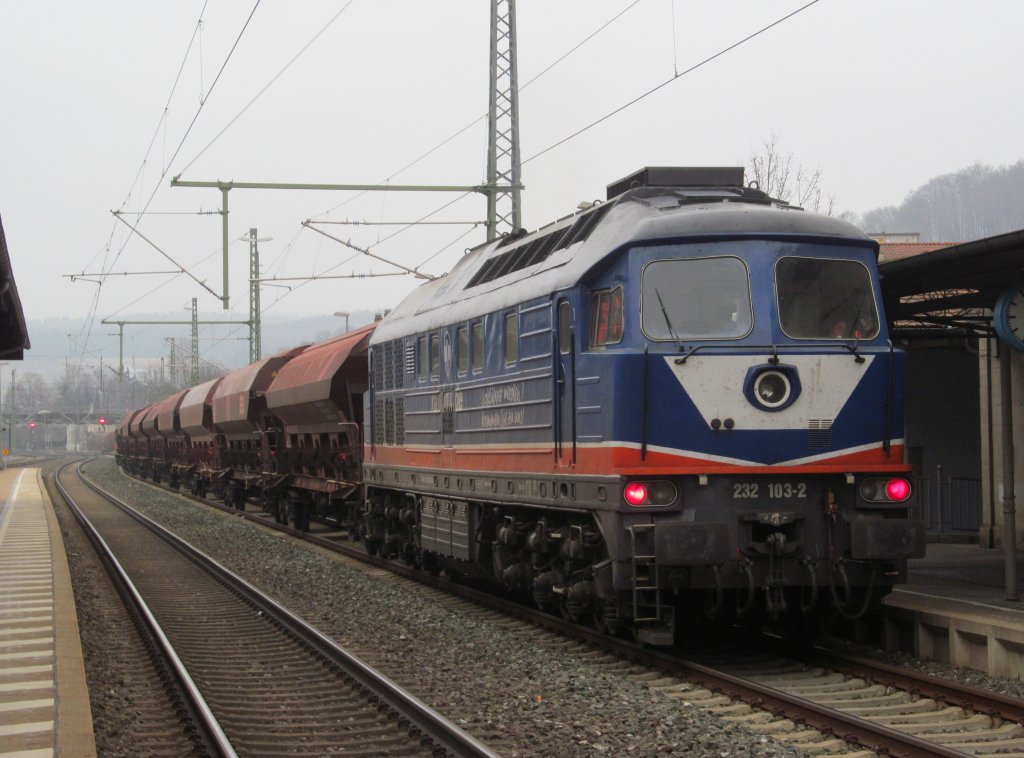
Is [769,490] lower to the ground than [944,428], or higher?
lower

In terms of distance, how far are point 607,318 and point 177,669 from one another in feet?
15.9

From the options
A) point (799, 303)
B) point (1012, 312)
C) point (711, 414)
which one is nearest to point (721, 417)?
point (711, 414)

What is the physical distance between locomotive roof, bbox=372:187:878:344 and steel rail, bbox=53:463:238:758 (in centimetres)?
462

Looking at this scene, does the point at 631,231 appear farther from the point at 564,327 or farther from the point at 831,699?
the point at 831,699

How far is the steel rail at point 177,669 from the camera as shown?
28.3 feet

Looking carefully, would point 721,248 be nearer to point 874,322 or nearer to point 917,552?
point 874,322

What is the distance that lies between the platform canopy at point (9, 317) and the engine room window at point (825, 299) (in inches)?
394

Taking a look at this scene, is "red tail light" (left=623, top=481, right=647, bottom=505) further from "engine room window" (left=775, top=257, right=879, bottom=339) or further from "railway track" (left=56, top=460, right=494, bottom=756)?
"railway track" (left=56, top=460, right=494, bottom=756)

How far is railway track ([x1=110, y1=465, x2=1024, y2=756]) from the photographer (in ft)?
26.7

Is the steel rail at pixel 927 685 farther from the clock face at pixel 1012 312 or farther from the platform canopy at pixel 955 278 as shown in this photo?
the platform canopy at pixel 955 278

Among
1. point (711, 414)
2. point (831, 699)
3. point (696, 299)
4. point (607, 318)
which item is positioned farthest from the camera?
point (607, 318)

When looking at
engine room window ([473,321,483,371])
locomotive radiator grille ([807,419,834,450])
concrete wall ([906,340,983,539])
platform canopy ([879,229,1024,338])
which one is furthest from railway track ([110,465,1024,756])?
concrete wall ([906,340,983,539])

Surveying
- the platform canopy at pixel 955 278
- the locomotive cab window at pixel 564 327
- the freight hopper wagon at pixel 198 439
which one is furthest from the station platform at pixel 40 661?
the freight hopper wagon at pixel 198 439

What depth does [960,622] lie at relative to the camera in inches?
422
